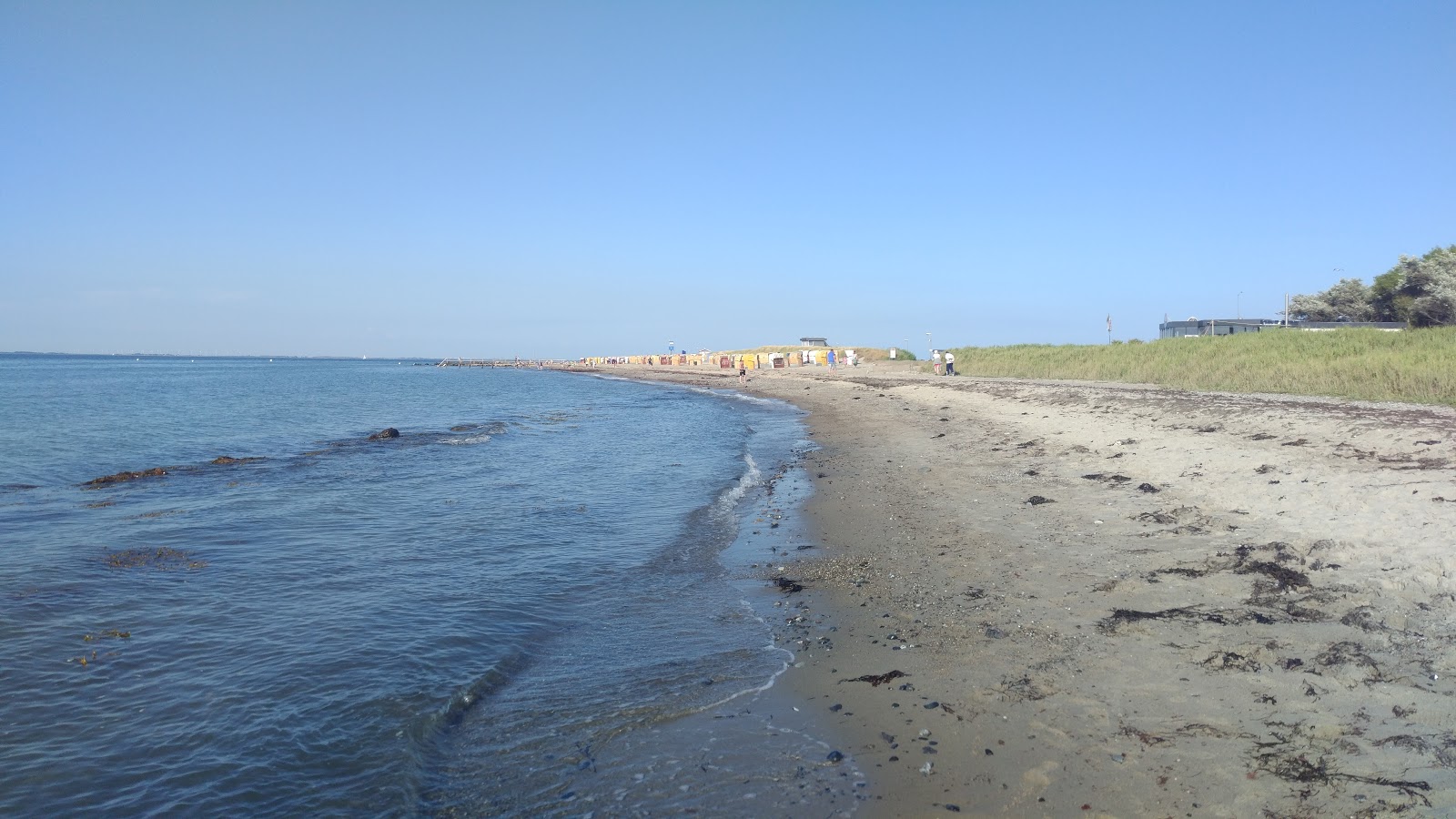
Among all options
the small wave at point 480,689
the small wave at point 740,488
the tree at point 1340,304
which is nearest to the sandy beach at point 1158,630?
the small wave at point 740,488

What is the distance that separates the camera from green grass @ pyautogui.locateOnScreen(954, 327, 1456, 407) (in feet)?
57.4

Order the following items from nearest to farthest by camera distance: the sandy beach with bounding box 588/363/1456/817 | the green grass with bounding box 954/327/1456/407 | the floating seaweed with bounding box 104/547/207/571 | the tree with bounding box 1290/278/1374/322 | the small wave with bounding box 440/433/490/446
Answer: the sandy beach with bounding box 588/363/1456/817 < the floating seaweed with bounding box 104/547/207/571 < the green grass with bounding box 954/327/1456/407 < the small wave with bounding box 440/433/490/446 < the tree with bounding box 1290/278/1374/322

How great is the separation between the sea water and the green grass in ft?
44.7

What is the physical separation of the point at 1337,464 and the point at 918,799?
959cm

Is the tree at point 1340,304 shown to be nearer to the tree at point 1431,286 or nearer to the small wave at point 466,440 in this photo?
the tree at point 1431,286

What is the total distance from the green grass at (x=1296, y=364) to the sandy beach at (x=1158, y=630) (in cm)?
518

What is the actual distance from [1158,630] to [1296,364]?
20.4 metres

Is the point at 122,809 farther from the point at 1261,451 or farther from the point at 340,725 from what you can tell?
the point at 1261,451

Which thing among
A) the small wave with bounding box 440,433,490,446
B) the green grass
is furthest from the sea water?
the green grass

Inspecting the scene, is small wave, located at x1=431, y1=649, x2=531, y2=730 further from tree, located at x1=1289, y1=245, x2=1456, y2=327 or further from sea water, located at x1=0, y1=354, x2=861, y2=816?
tree, located at x1=1289, y1=245, x2=1456, y2=327

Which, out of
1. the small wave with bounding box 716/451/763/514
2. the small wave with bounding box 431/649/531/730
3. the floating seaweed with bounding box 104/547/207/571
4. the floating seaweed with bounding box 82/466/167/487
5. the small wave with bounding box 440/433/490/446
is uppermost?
the floating seaweed with bounding box 82/466/167/487

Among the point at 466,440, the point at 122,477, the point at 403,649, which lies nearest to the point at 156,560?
the point at 403,649

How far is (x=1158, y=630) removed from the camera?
630 cm

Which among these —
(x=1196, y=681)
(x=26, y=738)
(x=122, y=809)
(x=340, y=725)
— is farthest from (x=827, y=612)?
(x=26, y=738)
